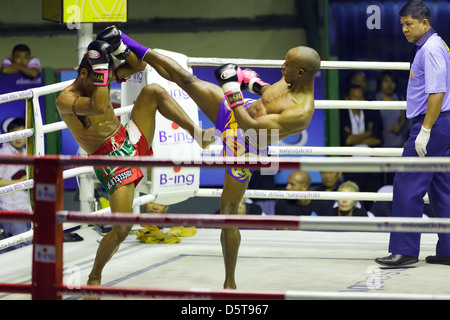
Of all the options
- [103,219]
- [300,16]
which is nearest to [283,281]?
[103,219]

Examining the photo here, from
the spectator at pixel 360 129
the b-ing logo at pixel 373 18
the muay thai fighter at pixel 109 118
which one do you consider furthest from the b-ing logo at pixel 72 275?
the b-ing logo at pixel 373 18

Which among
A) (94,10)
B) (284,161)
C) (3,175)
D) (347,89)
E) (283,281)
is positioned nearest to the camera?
(284,161)

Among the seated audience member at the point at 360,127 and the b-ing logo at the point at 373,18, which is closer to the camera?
the seated audience member at the point at 360,127

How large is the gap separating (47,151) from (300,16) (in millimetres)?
3518

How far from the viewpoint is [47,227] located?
9.66ft

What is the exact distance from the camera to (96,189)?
6.19 m

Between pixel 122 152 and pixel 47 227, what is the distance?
126 cm

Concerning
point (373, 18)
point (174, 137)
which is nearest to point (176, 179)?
point (174, 137)

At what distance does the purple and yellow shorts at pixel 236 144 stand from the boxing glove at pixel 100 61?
642 mm

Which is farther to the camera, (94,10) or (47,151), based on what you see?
(47,151)

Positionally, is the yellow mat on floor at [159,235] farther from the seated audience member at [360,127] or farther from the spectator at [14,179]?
the seated audience member at [360,127]

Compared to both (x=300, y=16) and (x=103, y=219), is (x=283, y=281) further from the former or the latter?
(x=300, y=16)

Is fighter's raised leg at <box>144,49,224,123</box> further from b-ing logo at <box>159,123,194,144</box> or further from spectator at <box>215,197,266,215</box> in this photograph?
spectator at <box>215,197,266,215</box>

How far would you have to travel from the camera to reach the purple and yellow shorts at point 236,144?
3.99m
